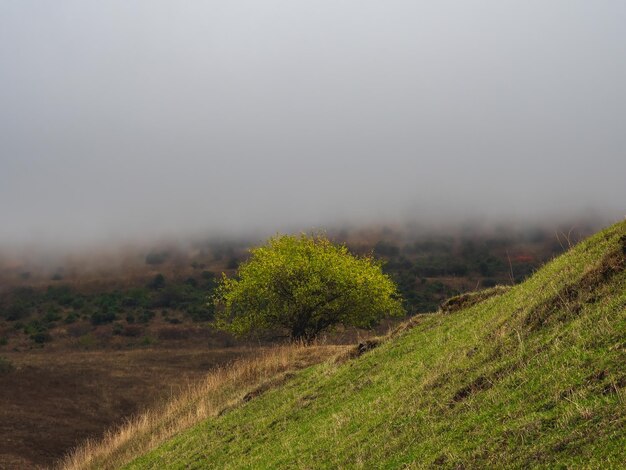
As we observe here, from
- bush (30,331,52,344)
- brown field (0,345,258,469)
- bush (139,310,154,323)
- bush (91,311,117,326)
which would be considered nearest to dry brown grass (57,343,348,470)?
brown field (0,345,258,469)

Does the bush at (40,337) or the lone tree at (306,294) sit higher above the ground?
the lone tree at (306,294)

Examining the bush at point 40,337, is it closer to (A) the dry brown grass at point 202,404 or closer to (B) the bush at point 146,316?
(B) the bush at point 146,316

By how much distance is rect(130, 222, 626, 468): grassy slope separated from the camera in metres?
6.68

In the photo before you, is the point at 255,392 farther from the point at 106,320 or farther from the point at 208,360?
the point at 106,320

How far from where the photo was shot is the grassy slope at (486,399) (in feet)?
21.9

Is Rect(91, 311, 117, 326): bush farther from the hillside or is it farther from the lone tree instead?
the hillside

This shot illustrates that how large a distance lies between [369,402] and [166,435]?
10729 millimetres

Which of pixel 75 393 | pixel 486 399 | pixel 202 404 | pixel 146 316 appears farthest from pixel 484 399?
pixel 146 316

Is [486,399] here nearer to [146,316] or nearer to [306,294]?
[306,294]

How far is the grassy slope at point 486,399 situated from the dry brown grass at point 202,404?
395 centimetres

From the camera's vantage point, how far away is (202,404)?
22312 mm

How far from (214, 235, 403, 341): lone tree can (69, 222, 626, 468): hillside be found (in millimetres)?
19943

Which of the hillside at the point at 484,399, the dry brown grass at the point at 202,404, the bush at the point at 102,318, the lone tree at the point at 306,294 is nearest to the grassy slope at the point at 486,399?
the hillside at the point at 484,399

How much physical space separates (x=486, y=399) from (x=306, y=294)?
93.3 ft
